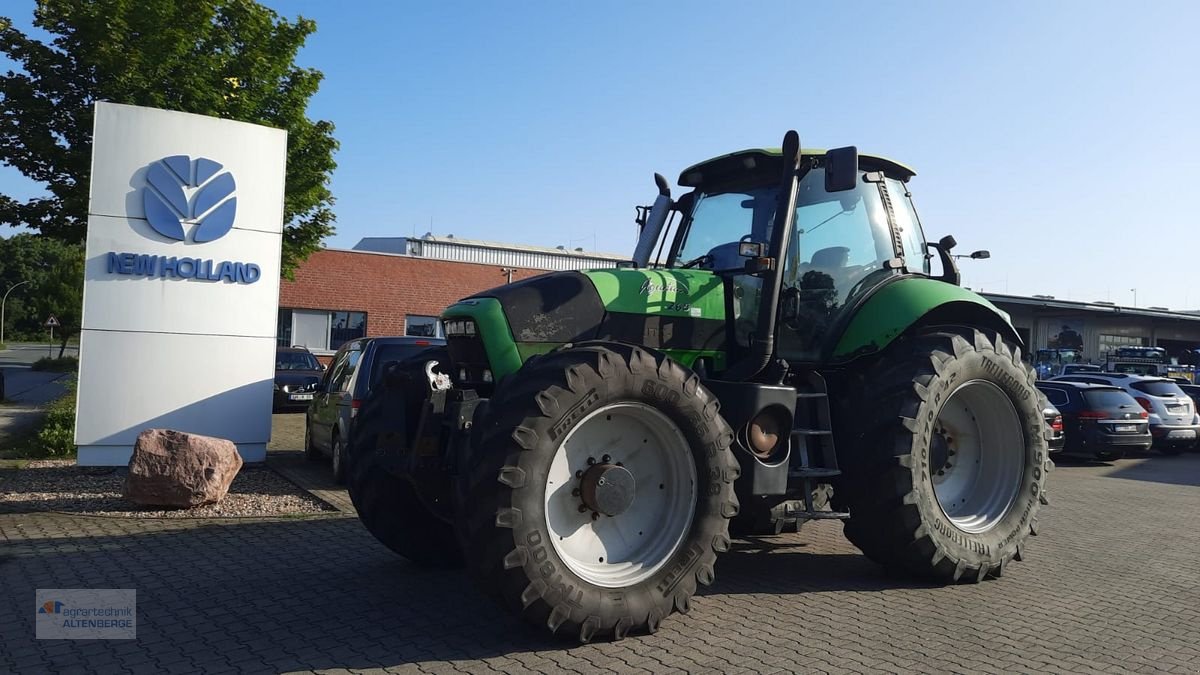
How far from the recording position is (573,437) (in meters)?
4.65

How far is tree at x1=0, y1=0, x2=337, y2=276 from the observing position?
14.7 meters

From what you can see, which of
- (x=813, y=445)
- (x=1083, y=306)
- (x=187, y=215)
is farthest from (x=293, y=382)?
(x=1083, y=306)

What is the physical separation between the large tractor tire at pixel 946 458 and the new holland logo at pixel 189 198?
7775 millimetres

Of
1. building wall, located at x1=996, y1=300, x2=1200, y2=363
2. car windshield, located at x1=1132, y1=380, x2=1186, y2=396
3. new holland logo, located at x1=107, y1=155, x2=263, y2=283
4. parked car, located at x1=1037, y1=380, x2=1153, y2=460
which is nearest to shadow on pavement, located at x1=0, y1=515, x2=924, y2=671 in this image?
new holland logo, located at x1=107, y1=155, x2=263, y2=283

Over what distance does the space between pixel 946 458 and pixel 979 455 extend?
496 mm

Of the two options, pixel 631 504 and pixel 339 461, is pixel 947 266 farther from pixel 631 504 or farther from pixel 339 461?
pixel 339 461

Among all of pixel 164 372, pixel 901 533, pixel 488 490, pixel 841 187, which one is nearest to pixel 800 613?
pixel 901 533

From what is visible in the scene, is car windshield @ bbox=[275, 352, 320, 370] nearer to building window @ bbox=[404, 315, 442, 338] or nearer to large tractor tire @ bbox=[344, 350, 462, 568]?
building window @ bbox=[404, 315, 442, 338]

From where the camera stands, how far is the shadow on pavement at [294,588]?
173 inches

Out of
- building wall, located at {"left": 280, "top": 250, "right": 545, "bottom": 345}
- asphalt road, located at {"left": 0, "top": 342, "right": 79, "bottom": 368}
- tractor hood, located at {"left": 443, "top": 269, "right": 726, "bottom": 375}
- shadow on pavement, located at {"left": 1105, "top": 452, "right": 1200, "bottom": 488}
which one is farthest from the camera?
asphalt road, located at {"left": 0, "top": 342, "right": 79, "bottom": 368}

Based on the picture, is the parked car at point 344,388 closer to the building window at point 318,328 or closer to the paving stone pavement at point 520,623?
the paving stone pavement at point 520,623

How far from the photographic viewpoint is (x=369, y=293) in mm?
31016

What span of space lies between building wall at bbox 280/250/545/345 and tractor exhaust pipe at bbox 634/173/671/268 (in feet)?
74.5

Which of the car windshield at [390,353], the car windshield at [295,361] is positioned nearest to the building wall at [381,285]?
the car windshield at [295,361]
